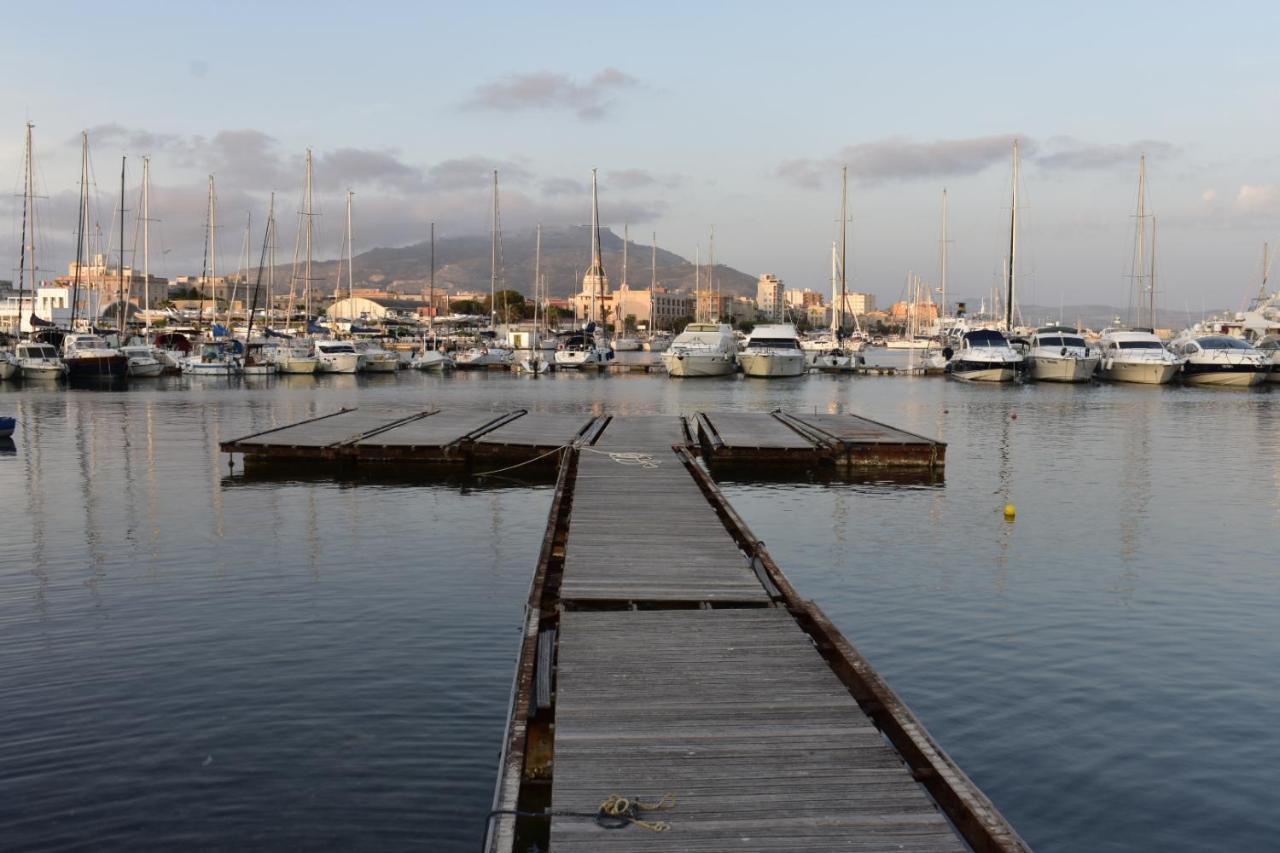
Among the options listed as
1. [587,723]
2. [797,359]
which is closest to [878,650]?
[587,723]

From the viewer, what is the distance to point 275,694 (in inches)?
472

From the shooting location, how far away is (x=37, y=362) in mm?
79875

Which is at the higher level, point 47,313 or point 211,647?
point 47,313

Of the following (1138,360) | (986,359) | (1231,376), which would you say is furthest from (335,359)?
(1231,376)

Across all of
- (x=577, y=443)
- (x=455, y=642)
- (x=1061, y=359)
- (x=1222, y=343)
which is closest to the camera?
(x=455, y=642)

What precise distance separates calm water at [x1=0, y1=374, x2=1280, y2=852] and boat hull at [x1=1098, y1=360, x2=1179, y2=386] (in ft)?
175

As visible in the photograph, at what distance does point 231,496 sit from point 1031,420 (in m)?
35.5

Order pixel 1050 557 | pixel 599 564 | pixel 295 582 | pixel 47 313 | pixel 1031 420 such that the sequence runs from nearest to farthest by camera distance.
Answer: pixel 599 564 → pixel 295 582 → pixel 1050 557 → pixel 1031 420 → pixel 47 313

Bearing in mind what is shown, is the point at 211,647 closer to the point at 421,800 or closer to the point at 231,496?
the point at 421,800

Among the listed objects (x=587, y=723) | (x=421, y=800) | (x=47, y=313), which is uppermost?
(x=47, y=313)

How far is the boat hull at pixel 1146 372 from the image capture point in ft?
263

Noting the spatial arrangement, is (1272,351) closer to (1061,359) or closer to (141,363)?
(1061,359)

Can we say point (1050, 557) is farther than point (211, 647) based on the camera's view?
Yes

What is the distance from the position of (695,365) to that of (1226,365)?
38.8 meters
